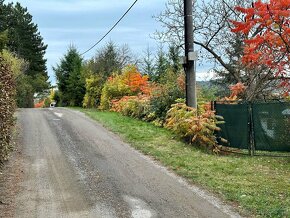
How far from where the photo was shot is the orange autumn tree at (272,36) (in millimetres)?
11828

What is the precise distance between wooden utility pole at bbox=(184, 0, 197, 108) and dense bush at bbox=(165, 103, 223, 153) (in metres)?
0.52

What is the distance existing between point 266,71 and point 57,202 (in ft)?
45.7

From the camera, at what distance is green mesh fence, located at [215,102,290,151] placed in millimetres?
11695

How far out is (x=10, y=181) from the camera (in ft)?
25.7

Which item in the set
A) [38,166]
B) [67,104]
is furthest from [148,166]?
[67,104]

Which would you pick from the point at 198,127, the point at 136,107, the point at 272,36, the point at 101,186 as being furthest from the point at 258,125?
the point at 136,107

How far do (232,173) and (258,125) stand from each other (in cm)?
380

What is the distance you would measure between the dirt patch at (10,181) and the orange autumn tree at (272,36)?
8261 mm

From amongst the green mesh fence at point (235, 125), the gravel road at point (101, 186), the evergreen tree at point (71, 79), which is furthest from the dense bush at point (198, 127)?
the evergreen tree at point (71, 79)

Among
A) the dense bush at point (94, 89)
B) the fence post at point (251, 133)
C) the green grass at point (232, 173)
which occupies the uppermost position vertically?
the dense bush at point (94, 89)

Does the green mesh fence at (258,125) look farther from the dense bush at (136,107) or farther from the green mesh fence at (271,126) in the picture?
the dense bush at (136,107)

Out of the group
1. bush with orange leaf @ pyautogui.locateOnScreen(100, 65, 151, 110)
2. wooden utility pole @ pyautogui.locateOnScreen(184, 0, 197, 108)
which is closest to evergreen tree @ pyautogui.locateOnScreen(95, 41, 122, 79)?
bush with orange leaf @ pyautogui.locateOnScreen(100, 65, 151, 110)

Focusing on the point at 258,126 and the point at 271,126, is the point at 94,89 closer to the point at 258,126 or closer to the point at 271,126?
the point at 258,126

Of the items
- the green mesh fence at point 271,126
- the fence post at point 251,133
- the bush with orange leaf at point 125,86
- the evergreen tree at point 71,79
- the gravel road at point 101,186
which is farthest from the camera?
the evergreen tree at point 71,79
